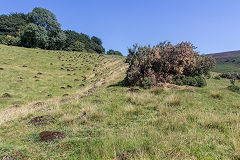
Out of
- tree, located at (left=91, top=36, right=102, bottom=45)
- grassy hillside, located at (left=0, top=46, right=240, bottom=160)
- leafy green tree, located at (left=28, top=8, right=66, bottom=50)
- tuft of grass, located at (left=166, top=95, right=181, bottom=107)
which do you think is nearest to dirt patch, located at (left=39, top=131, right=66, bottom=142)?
grassy hillside, located at (left=0, top=46, right=240, bottom=160)

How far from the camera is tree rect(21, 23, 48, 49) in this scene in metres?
51.8

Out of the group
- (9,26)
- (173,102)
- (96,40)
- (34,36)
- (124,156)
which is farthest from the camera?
(96,40)

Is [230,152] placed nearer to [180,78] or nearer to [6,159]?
[6,159]

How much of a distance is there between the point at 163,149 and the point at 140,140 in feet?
2.62

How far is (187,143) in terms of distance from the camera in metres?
3.82

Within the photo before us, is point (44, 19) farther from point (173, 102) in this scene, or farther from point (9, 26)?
point (173, 102)

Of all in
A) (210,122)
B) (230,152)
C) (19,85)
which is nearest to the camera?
(230,152)

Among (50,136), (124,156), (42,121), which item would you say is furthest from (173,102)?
(42,121)

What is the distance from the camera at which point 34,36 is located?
53500 millimetres

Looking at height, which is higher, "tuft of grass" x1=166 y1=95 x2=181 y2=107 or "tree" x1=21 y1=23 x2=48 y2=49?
"tree" x1=21 y1=23 x2=48 y2=49

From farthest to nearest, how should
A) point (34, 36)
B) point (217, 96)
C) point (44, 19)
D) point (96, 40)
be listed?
point (96, 40) < point (44, 19) < point (34, 36) < point (217, 96)

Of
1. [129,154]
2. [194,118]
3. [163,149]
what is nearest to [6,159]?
[129,154]

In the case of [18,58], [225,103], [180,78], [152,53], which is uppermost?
[18,58]

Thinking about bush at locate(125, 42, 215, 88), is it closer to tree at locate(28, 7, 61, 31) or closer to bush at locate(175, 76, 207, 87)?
bush at locate(175, 76, 207, 87)
